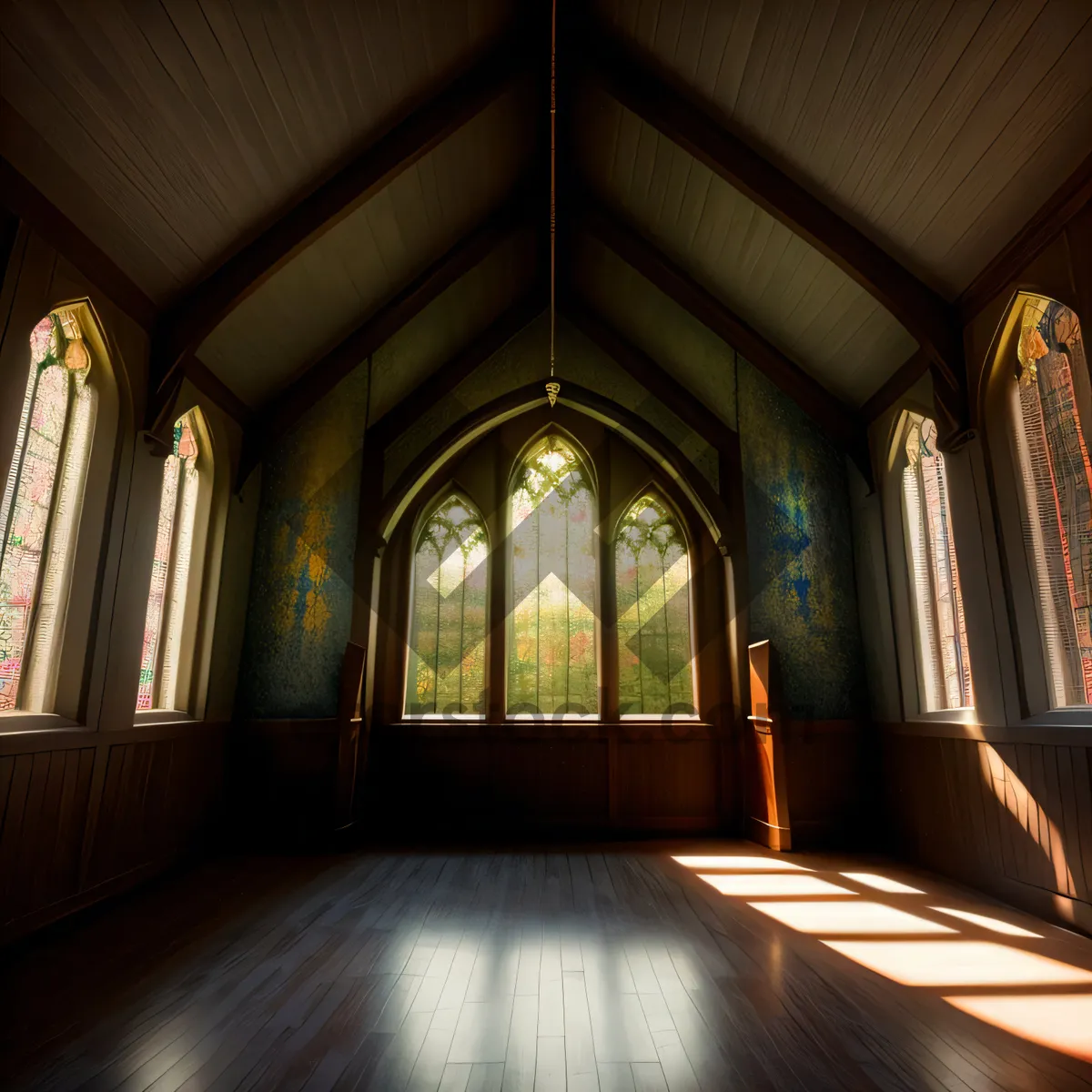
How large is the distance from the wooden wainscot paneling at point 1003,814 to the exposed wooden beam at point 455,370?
4.49 m

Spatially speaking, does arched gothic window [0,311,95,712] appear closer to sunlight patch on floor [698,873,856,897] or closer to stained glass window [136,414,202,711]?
stained glass window [136,414,202,711]

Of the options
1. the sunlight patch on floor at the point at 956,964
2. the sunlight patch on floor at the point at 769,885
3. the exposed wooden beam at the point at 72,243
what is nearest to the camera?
the sunlight patch on floor at the point at 956,964

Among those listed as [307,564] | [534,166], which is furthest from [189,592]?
[534,166]

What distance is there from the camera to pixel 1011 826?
12.8 feet

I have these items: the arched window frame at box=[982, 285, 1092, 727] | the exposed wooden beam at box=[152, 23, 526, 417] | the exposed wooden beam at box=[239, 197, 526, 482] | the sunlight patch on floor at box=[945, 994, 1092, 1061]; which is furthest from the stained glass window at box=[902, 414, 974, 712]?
the exposed wooden beam at box=[152, 23, 526, 417]

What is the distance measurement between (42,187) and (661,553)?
503cm

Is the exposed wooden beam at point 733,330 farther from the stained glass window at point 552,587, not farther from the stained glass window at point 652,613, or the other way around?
the stained glass window at point 552,587

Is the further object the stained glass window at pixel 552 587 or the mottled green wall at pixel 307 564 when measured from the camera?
the stained glass window at pixel 552 587

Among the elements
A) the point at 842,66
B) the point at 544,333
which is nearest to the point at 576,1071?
the point at 842,66

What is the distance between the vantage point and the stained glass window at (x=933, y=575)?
15.0 ft

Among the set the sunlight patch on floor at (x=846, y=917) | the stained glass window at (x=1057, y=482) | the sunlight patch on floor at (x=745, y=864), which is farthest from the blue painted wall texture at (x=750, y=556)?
the stained glass window at (x=1057, y=482)

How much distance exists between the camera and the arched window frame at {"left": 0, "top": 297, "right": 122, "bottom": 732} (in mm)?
3547

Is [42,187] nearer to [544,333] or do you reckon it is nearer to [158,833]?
[158,833]

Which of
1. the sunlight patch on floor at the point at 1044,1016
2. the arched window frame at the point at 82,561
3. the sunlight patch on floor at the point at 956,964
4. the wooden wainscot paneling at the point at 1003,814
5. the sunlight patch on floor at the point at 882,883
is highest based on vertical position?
the arched window frame at the point at 82,561
